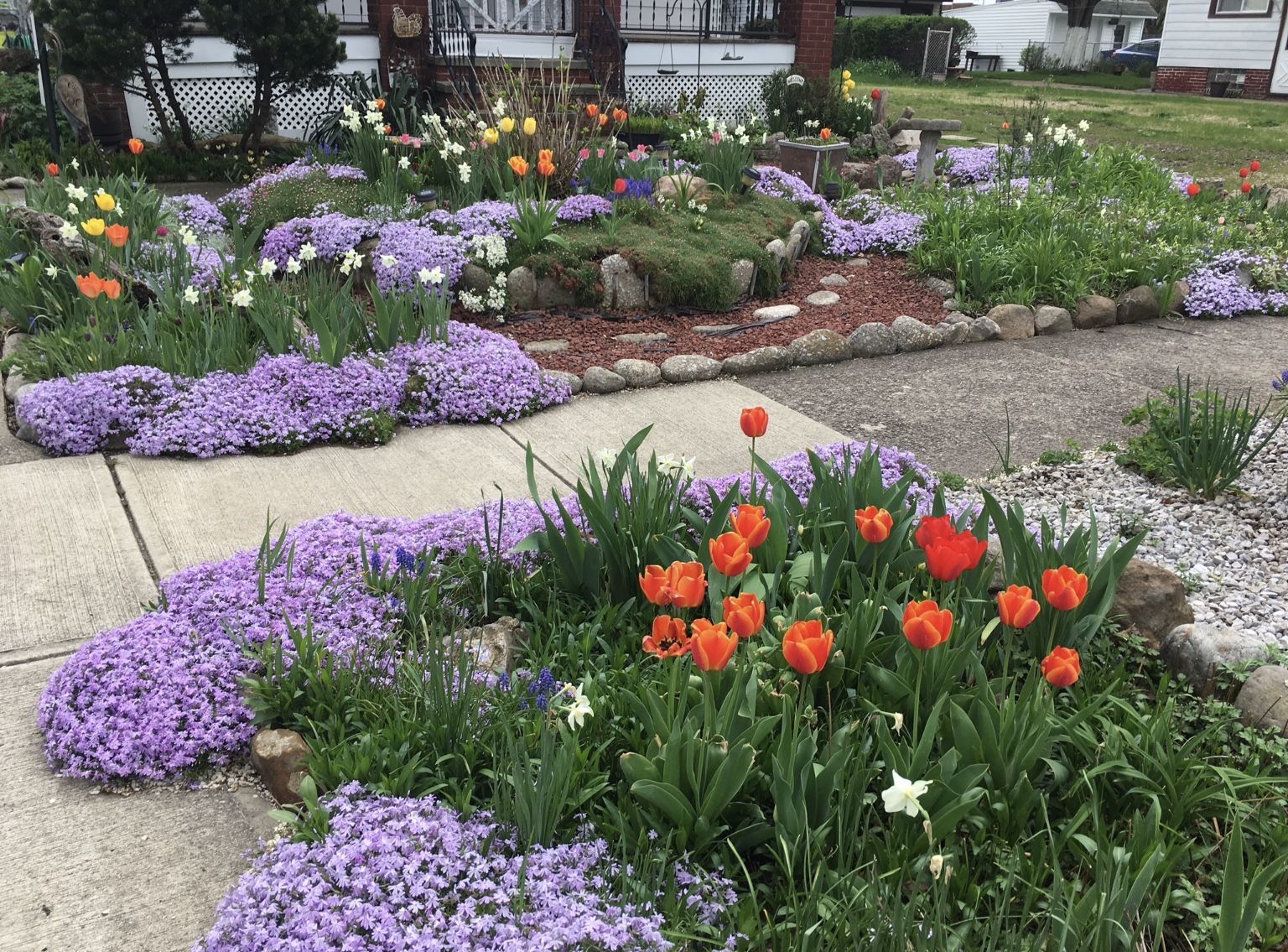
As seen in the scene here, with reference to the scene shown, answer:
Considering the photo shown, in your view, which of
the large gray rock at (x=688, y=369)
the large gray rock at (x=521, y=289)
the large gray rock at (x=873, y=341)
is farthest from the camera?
the large gray rock at (x=521, y=289)

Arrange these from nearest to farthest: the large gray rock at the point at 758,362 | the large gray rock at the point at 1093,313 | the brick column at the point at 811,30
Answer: the large gray rock at the point at 758,362 < the large gray rock at the point at 1093,313 < the brick column at the point at 811,30

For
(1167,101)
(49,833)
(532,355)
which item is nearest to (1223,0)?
(1167,101)

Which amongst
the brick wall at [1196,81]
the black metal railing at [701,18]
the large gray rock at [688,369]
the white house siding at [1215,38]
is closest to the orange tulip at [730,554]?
the large gray rock at [688,369]

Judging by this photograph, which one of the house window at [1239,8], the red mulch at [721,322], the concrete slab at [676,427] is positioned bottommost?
the concrete slab at [676,427]

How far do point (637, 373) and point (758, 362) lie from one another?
0.74 meters

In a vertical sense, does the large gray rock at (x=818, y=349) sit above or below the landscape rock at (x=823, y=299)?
below

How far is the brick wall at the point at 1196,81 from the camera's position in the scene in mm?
25703

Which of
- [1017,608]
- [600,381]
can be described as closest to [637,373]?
[600,381]

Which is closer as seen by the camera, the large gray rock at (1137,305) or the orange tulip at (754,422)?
the orange tulip at (754,422)

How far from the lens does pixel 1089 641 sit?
2.72 m

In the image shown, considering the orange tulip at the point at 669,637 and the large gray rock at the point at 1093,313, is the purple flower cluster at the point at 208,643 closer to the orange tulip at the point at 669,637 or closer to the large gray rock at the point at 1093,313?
the orange tulip at the point at 669,637

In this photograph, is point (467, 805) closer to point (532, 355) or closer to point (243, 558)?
point (243, 558)

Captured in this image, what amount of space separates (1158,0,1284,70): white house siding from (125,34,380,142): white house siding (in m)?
23.2

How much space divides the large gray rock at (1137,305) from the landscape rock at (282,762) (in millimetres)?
6154
